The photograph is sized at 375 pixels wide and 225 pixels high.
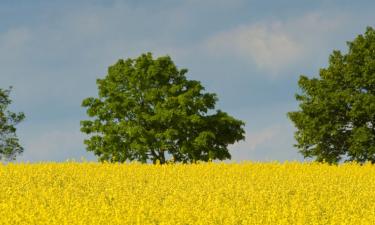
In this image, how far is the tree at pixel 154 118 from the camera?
42969mm

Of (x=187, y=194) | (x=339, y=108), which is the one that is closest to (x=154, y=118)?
(x=339, y=108)

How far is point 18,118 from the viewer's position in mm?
50031

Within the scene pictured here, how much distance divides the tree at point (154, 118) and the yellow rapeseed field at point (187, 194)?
48.6 ft

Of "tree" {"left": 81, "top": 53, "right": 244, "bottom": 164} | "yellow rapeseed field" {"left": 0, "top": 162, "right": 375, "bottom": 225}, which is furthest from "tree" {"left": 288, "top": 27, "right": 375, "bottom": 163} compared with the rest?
"yellow rapeseed field" {"left": 0, "top": 162, "right": 375, "bottom": 225}

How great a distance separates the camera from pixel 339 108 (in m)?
40.6

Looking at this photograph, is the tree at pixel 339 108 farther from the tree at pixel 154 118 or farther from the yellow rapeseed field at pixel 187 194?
the yellow rapeseed field at pixel 187 194

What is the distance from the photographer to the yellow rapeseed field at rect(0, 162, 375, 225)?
42.2 ft

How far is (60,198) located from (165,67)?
30.2 meters

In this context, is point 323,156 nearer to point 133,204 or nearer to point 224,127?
point 224,127

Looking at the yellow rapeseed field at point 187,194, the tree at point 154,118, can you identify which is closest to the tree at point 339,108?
the tree at point 154,118

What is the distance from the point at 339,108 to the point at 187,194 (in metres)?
24.7

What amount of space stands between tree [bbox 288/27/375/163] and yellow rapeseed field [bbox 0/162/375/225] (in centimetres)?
1123

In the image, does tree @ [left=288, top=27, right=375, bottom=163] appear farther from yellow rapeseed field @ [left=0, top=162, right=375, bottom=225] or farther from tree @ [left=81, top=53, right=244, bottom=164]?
yellow rapeseed field @ [left=0, top=162, right=375, bottom=225]

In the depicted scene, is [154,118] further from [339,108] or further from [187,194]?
[187,194]
